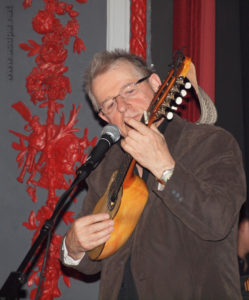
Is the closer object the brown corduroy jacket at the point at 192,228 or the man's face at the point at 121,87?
the brown corduroy jacket at the point at 192,228

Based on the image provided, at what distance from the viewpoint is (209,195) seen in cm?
139

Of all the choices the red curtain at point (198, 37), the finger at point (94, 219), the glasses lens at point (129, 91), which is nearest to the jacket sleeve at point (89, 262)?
the finger at point (94, 219)

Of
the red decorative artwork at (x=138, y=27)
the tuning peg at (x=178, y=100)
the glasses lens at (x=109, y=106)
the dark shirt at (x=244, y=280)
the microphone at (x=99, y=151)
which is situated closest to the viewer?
the microphone at (x=99, y=151)

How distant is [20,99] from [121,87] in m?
1.26

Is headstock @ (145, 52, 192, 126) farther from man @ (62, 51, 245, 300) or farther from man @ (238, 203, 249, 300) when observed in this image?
man @ (238, 203, 249, 300)

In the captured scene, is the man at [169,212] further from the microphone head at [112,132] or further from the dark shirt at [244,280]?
the dark shirt at [244,280]

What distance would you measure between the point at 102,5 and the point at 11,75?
79cm

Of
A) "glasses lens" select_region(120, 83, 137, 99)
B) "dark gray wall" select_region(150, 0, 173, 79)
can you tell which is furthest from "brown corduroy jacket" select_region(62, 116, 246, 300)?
"dark gray wall" select_region(150, 0, 173, 79)

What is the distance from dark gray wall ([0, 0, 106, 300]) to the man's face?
35.8 inches

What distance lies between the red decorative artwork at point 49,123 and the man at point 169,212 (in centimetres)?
92

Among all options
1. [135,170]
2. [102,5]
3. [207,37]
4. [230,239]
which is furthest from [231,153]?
[102,5]

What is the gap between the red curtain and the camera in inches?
98.9

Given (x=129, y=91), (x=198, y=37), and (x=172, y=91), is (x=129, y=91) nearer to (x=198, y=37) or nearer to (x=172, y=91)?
(x=172, y=91)

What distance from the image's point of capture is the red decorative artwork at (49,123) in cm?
285
